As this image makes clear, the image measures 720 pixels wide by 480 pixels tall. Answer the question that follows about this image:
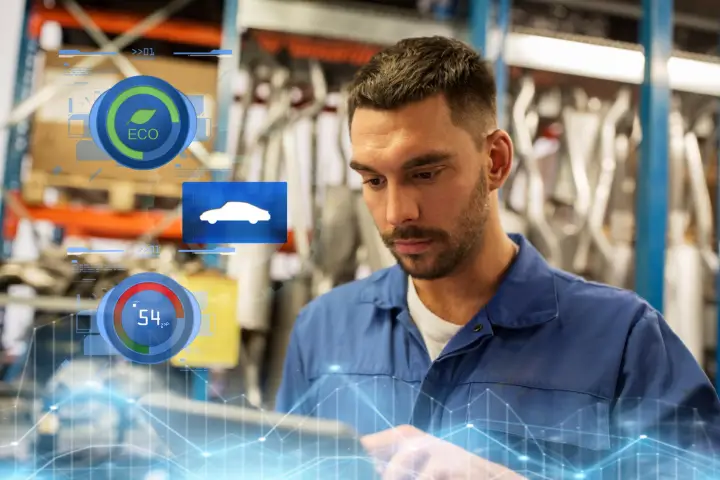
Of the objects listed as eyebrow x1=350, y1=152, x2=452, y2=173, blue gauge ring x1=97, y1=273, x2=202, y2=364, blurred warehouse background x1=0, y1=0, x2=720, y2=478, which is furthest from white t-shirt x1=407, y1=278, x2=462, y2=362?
blue gauge ring x1=97, y1=273, x2=202, y2=364

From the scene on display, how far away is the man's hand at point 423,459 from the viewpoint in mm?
753

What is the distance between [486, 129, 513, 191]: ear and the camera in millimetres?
765

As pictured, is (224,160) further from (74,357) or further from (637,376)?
(637,376)

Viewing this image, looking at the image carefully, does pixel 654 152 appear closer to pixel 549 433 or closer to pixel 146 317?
pixel 549 433

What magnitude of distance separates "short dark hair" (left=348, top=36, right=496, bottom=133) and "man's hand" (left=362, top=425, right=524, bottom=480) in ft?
1.40

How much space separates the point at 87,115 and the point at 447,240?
552mm

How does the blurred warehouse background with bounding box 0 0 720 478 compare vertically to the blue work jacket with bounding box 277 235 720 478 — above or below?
above

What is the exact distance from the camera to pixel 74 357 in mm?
812

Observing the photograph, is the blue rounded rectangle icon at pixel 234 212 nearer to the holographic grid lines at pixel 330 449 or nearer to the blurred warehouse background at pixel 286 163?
the blurred warehouse background at pixel 286 163

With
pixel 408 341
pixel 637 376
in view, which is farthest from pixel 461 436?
pixel 637 376

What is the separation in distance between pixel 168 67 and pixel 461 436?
2.19 ft

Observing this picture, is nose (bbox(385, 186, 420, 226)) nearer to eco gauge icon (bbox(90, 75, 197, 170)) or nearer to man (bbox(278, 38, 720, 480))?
man (bbox(278, 38, 720, 480))

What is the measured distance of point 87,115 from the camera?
0.84 m

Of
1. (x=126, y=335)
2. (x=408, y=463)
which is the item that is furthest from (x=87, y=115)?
(x=408, y=463)
